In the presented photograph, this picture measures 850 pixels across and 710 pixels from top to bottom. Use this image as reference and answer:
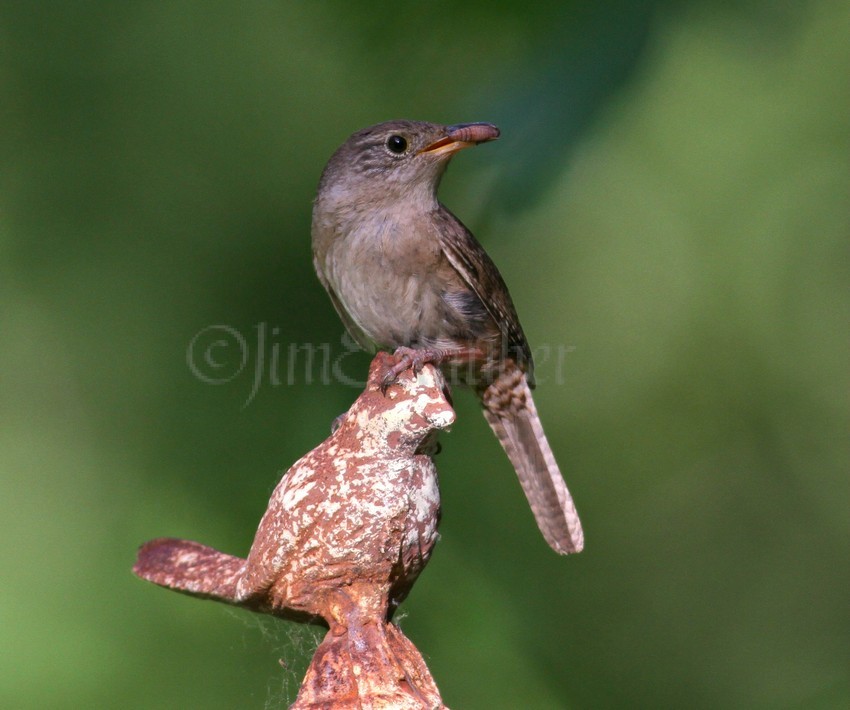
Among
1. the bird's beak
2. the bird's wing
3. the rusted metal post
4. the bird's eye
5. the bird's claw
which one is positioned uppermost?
the bird's eye

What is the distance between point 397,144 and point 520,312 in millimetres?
1257

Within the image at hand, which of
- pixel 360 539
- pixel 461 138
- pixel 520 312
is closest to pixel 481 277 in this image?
pixel 461 138

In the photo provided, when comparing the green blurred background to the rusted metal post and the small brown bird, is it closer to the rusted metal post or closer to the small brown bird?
the small brown bird

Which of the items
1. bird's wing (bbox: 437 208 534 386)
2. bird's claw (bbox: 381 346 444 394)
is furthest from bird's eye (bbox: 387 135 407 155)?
bird's claw (bbox: 381 346 444 394)

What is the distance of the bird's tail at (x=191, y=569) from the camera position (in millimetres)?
1985

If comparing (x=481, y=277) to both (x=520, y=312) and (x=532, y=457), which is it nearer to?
(x=532, y=457)

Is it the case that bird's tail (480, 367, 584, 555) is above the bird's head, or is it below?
below

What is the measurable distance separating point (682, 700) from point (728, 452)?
3.36ft

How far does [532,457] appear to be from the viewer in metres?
3.71

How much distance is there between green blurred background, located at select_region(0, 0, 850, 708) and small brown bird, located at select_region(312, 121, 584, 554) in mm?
513

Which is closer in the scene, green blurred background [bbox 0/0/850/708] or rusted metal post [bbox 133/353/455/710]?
rusted metal post [bbox 133/353/455/710]

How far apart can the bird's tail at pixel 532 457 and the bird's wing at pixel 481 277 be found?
0.35 ft

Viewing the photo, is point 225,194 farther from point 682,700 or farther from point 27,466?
point 682,700

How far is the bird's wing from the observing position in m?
3.48
